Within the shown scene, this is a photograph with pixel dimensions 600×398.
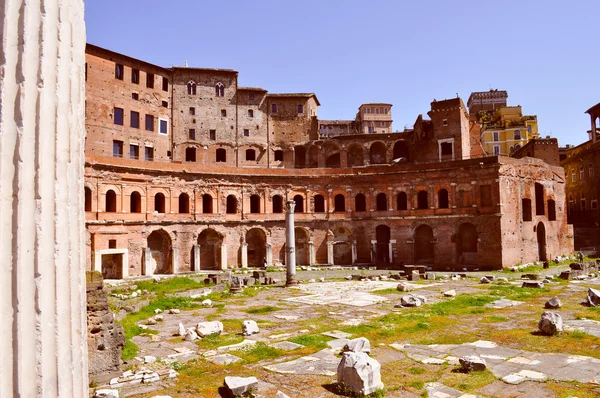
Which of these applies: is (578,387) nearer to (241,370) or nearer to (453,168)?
(241,370)

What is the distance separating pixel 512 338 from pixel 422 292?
9.34 meters

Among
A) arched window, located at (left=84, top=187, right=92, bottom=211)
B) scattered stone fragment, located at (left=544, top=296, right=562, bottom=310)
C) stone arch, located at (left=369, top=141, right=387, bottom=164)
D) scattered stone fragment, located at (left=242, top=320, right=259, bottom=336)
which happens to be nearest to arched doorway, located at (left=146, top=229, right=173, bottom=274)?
arched window, located at (left=84, top=187, right=92, bottom=211)

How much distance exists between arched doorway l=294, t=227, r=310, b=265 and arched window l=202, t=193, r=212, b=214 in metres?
7.06

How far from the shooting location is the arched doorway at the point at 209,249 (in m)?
34.9

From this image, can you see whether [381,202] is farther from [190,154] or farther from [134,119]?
[134,119]

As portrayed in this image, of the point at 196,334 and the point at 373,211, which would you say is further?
the point at 373,211

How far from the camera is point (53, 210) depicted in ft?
7.70

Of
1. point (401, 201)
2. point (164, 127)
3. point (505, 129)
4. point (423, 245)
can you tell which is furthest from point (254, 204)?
point (505, 129)

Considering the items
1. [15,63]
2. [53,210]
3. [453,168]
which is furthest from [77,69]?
[453,168]

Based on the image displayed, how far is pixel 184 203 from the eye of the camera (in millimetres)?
34531

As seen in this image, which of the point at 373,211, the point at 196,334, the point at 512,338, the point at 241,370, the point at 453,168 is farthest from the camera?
the point at 373,211

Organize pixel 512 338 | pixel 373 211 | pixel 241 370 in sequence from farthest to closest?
pixel 373 211, pixel 512 338, pixel 241 370

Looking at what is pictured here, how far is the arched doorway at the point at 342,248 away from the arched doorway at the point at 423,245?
Result: 5.30 meters

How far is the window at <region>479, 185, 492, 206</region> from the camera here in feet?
104
